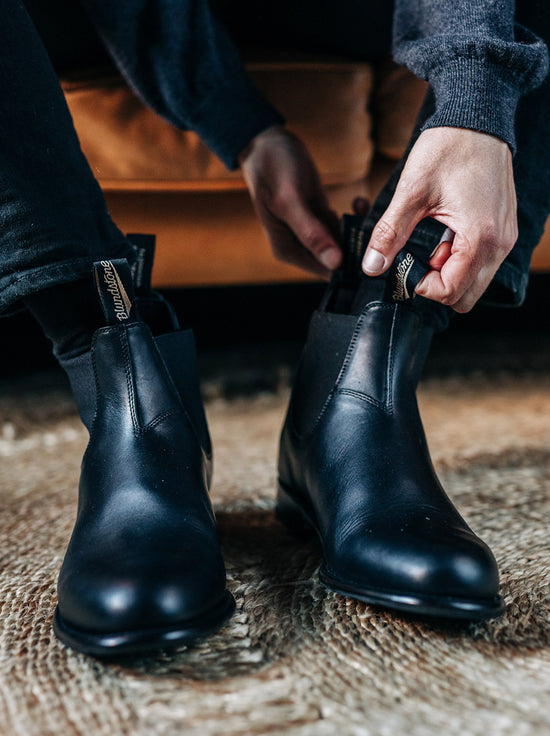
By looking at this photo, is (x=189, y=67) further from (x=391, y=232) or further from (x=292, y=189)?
(x=391, y=232)

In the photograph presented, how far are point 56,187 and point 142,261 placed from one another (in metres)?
0.11

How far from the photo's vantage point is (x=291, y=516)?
56 cm

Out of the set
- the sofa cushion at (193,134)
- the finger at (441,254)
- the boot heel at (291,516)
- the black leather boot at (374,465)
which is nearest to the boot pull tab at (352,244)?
the black leather boot at (374,465)

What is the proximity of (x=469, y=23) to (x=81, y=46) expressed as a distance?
0.50 metres

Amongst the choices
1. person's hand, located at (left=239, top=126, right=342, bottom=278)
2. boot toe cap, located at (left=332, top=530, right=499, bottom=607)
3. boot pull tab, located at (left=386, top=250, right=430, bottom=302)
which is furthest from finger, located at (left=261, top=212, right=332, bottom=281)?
boot toe cap, located at (left=332, top=530, right=499, bottom=607)

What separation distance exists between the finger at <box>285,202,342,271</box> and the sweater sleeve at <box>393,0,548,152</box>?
8.5 inches

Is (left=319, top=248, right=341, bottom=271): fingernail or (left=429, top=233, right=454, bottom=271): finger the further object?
(left=319, top=248, right=341, bottom=271): fingernail

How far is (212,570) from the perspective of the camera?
38 cm

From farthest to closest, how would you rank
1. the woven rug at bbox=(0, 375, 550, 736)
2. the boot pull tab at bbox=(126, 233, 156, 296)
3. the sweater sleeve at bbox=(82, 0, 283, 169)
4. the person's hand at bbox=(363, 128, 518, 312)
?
the sweater sleeve at bbox=(82, 0, 283, 169), the boot pull tab at bbox=(126, 233, 156, 296), the person's hand at bbox=(363, 128, 518, 312), the woven rug at bbox=(0, 375, 550, 736)


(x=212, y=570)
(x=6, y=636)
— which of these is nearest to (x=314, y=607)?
(x=212, y=570)

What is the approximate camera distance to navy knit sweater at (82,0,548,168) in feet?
1.45

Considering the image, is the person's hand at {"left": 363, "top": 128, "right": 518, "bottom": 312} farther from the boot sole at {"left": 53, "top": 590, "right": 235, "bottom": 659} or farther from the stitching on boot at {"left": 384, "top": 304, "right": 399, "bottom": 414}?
the boot sole at {"left": 53, "top": 590, "right": 235, "bottom": 659}

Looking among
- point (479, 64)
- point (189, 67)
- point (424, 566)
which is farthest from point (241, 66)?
point (424, 566)

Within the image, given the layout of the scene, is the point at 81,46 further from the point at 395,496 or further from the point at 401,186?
the point at 395,496
